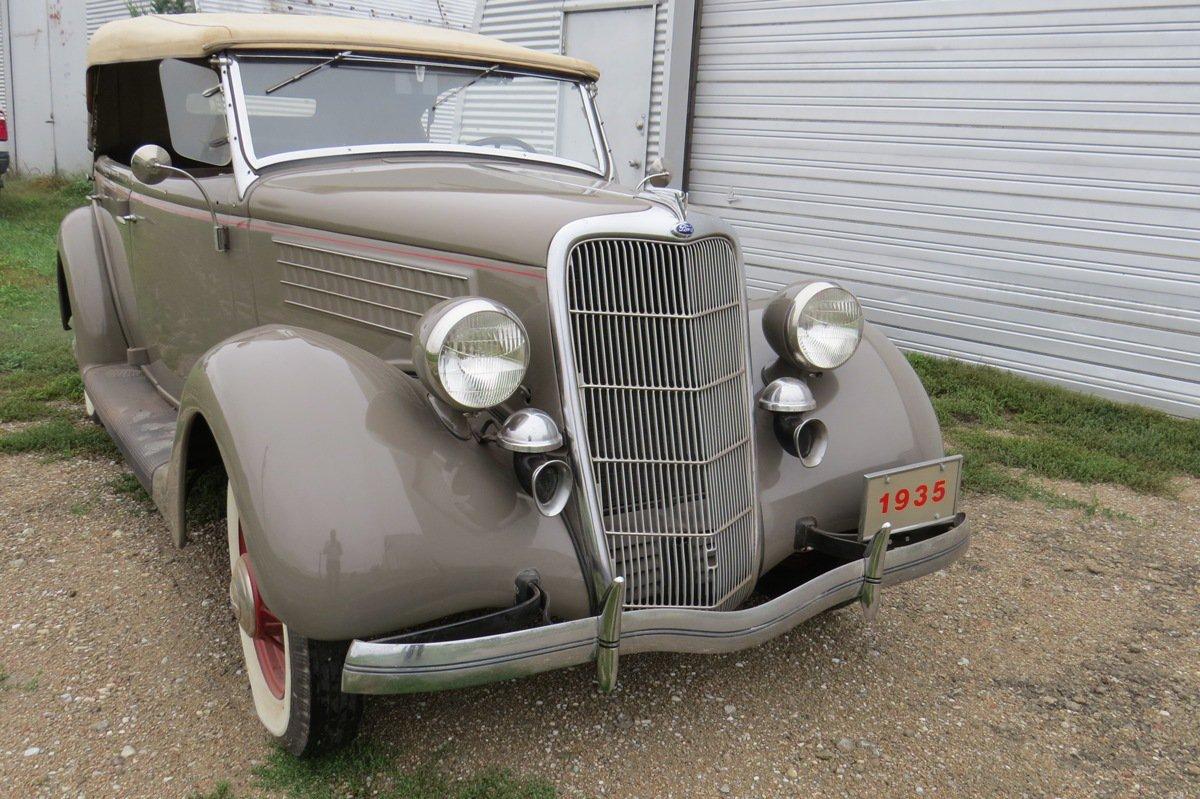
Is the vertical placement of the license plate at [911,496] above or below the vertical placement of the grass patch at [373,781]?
above

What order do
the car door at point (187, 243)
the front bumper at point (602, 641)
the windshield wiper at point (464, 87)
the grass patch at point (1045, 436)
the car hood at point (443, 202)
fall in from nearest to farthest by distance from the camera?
1. the front bumper at point (602, 641)
2. the car hood at point (443, 202)
3. the car door at point (187, 243)
4. the windshield wiper at point (464, 87)
5. the grass patch at point (1045, 436)

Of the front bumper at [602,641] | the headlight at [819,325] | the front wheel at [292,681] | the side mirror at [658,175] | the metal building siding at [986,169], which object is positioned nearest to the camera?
the front bumper at [602,641]

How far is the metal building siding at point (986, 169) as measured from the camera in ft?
18.2

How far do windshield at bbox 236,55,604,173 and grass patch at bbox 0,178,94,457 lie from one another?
2154mm

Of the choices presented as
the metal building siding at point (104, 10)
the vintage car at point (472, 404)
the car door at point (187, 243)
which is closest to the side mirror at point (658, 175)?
the vintage car at point (472, 404)

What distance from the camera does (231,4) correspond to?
45.3ft

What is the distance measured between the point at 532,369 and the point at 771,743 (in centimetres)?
121

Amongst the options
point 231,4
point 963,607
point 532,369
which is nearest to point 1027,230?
point 963,607

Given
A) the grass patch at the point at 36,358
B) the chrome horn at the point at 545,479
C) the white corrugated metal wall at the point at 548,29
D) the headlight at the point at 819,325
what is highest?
the white corrugated metal wall at the point at 548,29

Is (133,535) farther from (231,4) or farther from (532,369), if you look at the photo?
(231,4)

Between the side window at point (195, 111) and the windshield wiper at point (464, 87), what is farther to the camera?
the windshield wiper at point (464, 87)

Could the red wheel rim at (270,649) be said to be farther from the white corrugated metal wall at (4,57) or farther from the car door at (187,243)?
the white corrugated metal wall at (4,57)

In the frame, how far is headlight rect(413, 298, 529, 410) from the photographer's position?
2176 millimetres

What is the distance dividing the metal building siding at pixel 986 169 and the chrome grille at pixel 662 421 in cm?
418
